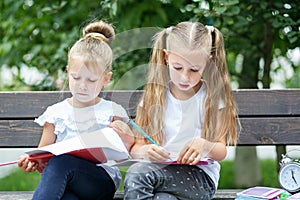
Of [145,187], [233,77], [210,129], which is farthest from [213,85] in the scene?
[233,77]

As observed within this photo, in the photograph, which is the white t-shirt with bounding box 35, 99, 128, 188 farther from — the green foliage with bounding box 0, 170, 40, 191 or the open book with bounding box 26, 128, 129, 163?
the green foliage with bounding box 0, 170, 40, 191

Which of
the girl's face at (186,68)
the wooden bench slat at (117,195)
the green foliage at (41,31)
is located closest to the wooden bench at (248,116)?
the wooden bench slat at (117,195)

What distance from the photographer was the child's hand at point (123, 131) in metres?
2.34

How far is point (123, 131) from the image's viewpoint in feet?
7.73

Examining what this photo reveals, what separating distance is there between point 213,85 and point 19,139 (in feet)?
3.45

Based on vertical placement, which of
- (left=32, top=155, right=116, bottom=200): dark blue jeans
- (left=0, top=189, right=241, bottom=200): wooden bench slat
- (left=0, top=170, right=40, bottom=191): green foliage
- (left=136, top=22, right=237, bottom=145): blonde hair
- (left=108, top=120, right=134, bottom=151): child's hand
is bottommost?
(left=0, top=170, right=40, bottom=191): green foliage

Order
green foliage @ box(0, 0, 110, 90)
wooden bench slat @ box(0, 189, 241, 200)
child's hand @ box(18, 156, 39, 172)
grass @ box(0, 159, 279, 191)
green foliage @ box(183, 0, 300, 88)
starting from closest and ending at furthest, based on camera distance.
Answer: child's hand @ box(18, 156, 39, 172) < wooden bench slat @ box(0, 189, 241, 200) < green foliage @ box(183, 0, 300, 88) < green foliage @ box(0, 0, 110, 90) < grass @ box(0, 159, 279, 191)

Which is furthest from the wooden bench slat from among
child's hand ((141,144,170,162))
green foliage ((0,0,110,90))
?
green foliage ((0,0,110,90))

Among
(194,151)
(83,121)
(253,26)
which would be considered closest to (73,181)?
(83,121)

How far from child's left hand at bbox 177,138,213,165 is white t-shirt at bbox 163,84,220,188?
1.7 inches

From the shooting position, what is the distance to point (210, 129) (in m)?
2.41

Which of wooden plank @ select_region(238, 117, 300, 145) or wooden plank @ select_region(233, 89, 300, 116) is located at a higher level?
wooden plank @ select_region(233, 89, 300, 116)

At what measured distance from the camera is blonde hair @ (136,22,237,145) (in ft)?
7.80

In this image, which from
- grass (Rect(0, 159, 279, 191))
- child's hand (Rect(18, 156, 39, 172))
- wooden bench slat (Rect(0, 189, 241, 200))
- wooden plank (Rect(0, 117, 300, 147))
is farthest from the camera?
grass (Rect(0, 159, 279, 191))
